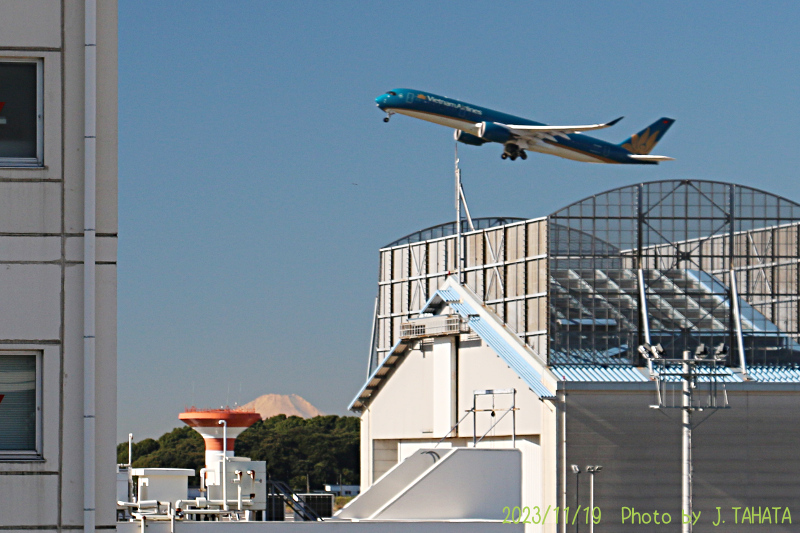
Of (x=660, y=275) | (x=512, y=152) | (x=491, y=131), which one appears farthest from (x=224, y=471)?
(x=512, y=152)

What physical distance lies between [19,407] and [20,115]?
3182mm

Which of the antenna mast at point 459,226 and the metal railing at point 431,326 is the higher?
the antenna mast at point 459,226

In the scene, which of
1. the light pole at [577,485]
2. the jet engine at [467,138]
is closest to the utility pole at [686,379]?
the light pole at [577,485]

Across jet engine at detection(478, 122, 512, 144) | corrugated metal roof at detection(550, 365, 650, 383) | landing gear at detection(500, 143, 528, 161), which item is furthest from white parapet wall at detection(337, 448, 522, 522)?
landing gear at detection(500, 143, 528, 161)

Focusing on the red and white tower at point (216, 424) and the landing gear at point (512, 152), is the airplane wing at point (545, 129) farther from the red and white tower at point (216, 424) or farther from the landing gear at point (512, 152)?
the red and white tower at point (216, 424)

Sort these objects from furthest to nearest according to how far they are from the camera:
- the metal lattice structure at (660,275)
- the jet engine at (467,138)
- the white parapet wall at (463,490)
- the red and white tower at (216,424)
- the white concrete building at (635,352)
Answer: the jet engine at (467,138) < the metal lattice structure at (660,275) < the white concrete building at (635,352) < the red and white tower at (216,424) < the white parapet wall at (463,490)

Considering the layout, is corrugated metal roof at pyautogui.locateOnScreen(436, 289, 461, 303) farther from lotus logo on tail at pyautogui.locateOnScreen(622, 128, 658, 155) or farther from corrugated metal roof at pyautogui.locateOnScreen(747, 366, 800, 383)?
lotus logo on tail at pyautogui.locateOnScreen(622, 128, 658, 155)

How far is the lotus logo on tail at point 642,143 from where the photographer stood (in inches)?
3150

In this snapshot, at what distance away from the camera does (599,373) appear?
1977 inches

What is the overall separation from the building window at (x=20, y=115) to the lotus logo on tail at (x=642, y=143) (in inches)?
2770

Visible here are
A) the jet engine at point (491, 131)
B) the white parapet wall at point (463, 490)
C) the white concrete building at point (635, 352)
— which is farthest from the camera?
the jet engine at point (491, 131)

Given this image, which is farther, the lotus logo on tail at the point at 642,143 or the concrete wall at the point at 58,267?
the lotus logo on tail at the point at 642,143

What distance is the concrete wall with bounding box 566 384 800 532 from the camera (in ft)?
159

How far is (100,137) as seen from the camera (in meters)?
12.3
